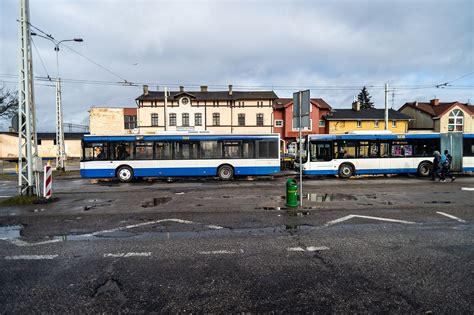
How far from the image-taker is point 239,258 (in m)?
4.66

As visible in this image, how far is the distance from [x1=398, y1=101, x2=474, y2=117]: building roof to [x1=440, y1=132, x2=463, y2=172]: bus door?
126 feet

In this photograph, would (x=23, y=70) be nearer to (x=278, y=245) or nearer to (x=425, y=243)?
(x=278, y=245)

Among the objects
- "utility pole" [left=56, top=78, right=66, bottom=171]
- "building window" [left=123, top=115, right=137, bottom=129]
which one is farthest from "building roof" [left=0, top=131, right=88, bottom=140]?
"utility pole" [left=56, top=78, right=66, bottom=171]

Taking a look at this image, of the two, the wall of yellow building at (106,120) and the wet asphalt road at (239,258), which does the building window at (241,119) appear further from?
the wet asphalt road at (239,258)

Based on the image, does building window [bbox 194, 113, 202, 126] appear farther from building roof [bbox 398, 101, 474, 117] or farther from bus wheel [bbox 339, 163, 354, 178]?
building roof [bbox 398, 101, 474, 117]

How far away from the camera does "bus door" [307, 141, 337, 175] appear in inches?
672

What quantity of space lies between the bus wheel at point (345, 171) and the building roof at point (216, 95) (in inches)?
1189

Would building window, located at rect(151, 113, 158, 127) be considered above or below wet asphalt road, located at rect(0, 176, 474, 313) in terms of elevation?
above

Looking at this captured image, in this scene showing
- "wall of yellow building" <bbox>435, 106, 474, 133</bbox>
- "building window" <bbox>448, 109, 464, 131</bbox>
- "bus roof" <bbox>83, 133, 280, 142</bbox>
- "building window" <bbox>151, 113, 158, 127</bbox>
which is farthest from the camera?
"building window" <bbox>448, 109, 464, 131</bbox>

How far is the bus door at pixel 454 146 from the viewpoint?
17.2 metres

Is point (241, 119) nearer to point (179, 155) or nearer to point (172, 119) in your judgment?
point (172, 119)

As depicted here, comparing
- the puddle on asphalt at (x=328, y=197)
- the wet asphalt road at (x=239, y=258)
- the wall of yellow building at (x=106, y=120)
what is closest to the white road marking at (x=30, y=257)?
the wet asphalt road at (x=239, y=258)

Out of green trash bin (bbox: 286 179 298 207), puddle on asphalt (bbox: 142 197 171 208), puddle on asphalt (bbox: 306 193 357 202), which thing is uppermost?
green trash bin (bbox: 286 179 298 207)

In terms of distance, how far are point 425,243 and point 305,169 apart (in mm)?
11857
